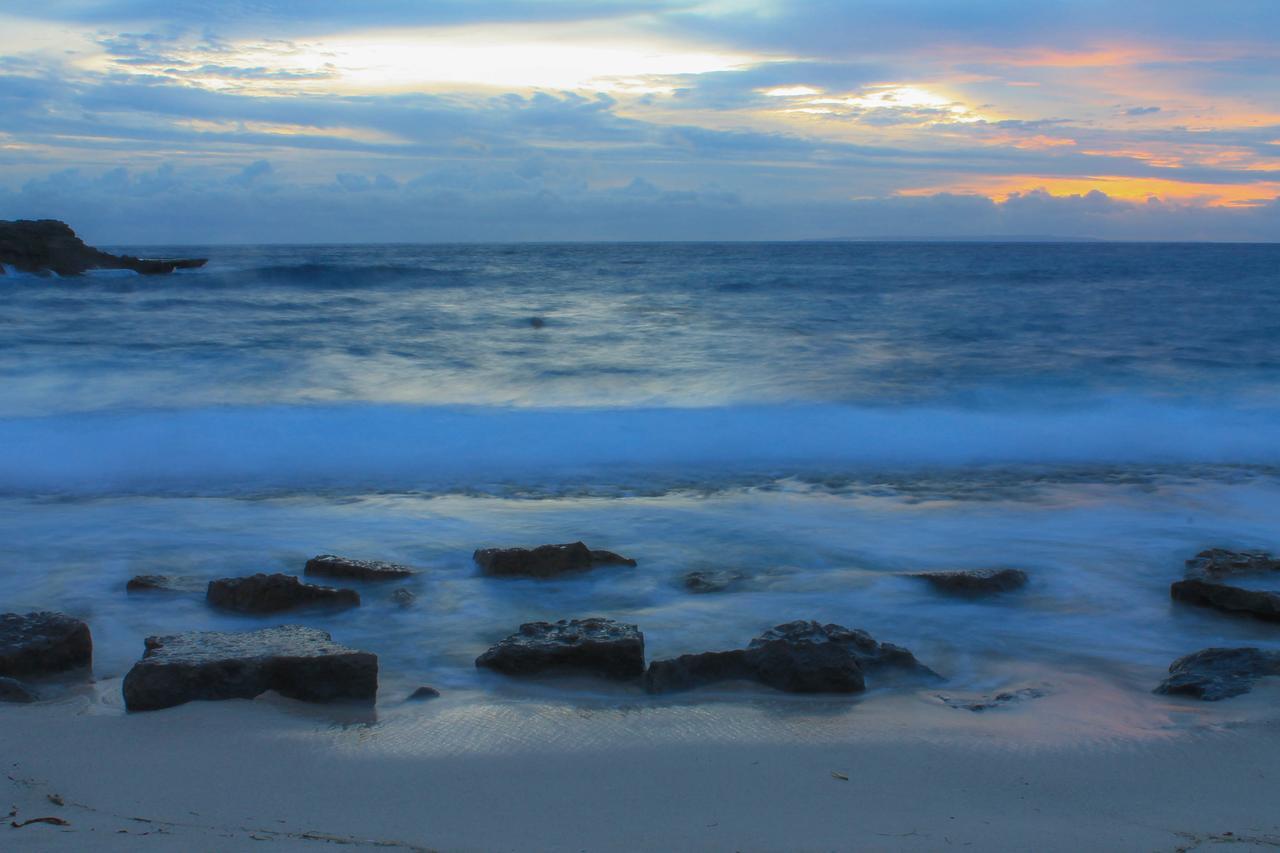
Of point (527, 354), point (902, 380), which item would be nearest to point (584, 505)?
point (902, 380)

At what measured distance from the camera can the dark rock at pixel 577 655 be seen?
12.9ft

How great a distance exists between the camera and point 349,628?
4.63 meters

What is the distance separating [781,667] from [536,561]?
1.94 metres

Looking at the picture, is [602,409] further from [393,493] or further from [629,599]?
[629,599]

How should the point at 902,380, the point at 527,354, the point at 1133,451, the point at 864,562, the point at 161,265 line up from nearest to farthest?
the point at 864,562 < the point at 1133,451 < the point at 902,380 < the point at 527,354 < the point at 161,265

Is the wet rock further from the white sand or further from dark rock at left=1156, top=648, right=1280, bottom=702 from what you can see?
dark rock at left=1156, top=648, right=1280, bottom=702

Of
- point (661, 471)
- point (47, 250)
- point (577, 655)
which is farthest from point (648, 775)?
point (47, 250)

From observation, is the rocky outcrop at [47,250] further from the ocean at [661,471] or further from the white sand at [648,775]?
the white sand at [648,775]

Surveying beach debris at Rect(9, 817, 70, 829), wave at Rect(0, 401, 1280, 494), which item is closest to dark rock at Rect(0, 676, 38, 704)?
beach debris at Rect(9, 817, 70, 829)

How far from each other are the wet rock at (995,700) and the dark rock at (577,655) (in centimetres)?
115

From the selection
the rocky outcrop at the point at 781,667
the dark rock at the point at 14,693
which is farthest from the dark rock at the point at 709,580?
the dark rock at the point at 14,693

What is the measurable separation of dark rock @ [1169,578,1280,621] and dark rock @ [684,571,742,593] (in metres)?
2.20

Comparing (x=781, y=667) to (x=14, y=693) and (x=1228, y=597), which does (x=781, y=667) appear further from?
(x=14, y=693)

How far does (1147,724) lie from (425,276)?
33.8m
